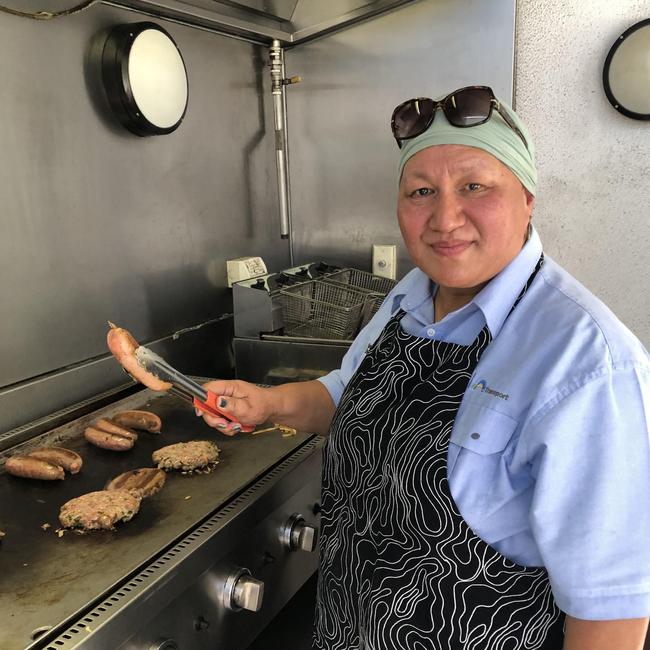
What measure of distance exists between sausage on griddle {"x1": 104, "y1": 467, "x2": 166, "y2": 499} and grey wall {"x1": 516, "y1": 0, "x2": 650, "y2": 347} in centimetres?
→ 169

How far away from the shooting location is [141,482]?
1253 millimetres

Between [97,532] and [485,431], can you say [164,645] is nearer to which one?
[97,532]

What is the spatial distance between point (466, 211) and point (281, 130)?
1745mm

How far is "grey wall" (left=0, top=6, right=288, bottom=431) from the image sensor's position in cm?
156

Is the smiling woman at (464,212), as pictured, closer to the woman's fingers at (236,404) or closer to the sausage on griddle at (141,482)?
the woman's fingers at (236,404)

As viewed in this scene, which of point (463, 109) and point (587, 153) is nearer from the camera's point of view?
point (463, 109)

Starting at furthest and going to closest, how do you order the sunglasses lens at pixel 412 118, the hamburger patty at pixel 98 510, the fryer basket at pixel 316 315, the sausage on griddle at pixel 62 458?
the fryer basket at pixel 316 315 < the sausage on griddle at pixel 62 458 < the hamburger patty at pixel 98 510 < the sunglasses lens at pixel 412 118

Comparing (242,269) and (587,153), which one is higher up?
(587,153)

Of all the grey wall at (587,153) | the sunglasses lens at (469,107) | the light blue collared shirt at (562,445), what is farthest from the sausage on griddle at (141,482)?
the grey wall at (587,153)

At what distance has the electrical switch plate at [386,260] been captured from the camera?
251 centimetres

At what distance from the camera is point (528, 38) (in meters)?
2.15

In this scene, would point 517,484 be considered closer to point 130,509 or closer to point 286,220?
point 130,509

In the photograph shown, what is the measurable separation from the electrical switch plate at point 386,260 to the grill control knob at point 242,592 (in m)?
1.54

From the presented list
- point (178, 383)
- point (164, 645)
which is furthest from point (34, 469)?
point (164, 645)
